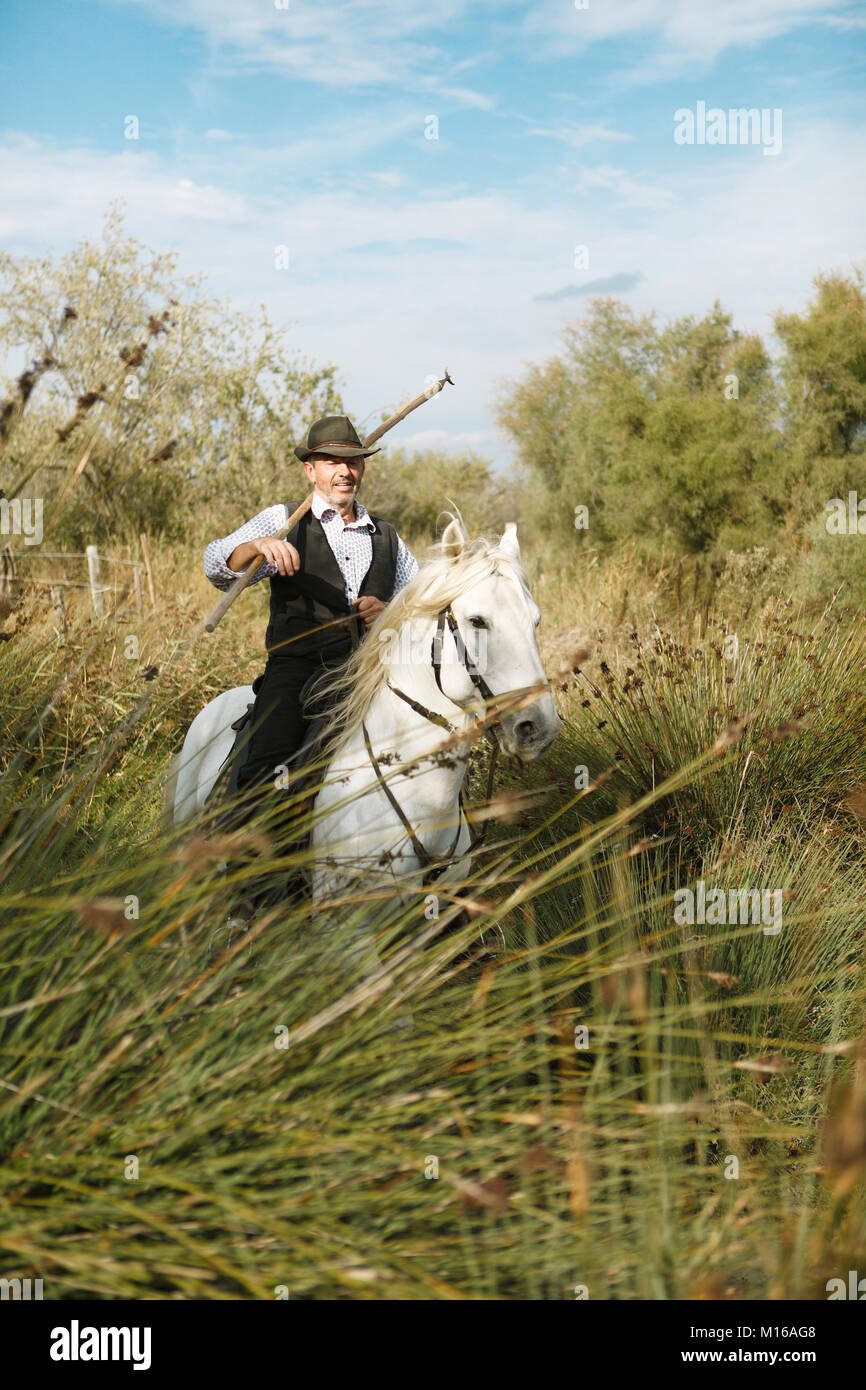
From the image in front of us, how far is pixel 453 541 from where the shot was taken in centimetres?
336

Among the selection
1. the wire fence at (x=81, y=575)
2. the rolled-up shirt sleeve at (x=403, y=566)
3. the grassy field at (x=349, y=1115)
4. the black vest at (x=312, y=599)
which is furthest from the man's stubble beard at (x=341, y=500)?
the grassy field at (x=349, y=1115)

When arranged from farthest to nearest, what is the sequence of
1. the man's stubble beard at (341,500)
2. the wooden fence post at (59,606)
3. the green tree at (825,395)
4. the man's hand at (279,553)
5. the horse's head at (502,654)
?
1. the green tree at (825,395)
2. the wooden fence post at (59,606)
3. the man's stubble beard at (341,500)
4. the man's hand at (279,553)
5. the horse's head at (502,654)

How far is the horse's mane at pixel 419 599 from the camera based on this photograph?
3.22 m

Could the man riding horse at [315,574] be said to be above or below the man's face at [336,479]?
below

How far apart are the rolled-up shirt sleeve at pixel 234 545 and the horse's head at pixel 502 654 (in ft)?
3.45

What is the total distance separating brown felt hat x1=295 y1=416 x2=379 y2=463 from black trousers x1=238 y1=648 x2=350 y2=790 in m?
0.85

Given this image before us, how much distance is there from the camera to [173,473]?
17.0 metres

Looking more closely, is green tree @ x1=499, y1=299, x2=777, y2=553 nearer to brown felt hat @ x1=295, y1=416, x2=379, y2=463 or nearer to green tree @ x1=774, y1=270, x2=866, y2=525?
green tree @ x1=774, y1=270, x2=866, y2=525

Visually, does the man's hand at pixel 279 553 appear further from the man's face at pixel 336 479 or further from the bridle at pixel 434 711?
the bridle at pixel 434 711

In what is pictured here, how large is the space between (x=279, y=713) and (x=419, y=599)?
0.74 m

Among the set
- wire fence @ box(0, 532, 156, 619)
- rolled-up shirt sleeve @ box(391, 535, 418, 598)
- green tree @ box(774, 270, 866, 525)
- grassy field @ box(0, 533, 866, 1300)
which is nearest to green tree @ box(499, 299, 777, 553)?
green tree @ box(774, 270, 866, 525)
